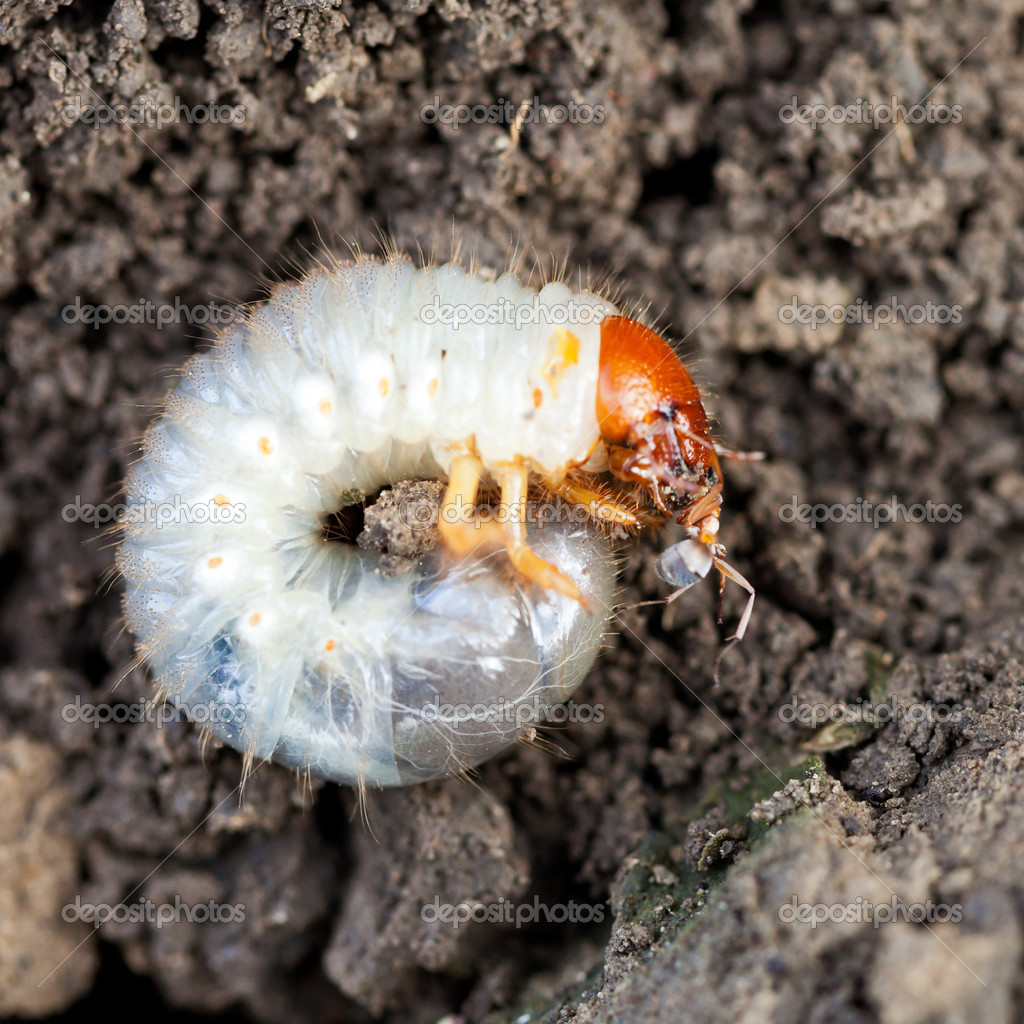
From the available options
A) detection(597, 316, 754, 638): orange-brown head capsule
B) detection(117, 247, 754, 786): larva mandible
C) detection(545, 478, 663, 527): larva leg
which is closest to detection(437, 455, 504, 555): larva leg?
detection(117, 247, 754, 786): larva mandible

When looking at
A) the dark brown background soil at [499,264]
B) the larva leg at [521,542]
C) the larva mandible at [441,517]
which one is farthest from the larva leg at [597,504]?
the dark brown background soil at [499,264]

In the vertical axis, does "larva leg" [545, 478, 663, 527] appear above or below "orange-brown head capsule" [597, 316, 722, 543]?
below

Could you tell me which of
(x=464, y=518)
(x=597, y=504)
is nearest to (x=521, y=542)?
(x=464, y=518)

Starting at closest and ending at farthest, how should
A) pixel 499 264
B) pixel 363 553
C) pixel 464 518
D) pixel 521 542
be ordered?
pixel 521 542, pixel 464 518, pixel 363 553, pixel 499 264

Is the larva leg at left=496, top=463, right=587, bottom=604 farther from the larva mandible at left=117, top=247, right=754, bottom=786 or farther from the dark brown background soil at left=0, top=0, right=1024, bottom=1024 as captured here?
the dark brown background soil at left=0, top=0, right=1024, bottom=1024

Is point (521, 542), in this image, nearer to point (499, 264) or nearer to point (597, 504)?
point (597, 504)

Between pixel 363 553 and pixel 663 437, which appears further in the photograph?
Result: pixel 363 553

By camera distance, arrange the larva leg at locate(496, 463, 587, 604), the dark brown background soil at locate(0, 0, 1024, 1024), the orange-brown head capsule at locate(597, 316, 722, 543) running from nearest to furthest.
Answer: the larva leg at locate(496, 463, 587, 604) < the orange-brown head capsule at locate(597, 316, 722, 543) < the dark brown background soil at locate(0, 0, 1024, 1024)

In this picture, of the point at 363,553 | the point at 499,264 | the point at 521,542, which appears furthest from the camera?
the point at 499,264

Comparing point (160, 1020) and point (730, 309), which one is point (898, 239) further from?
point (160, 1020)
